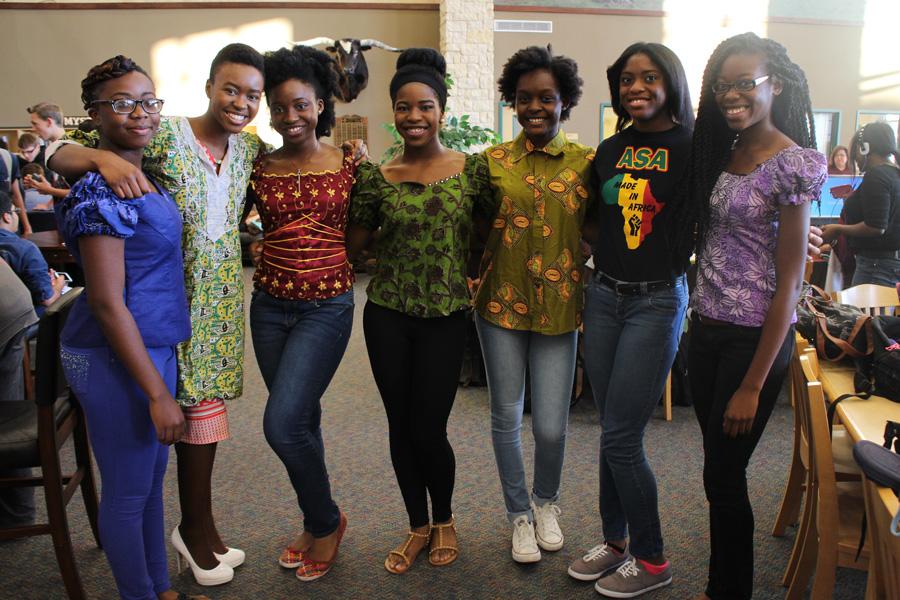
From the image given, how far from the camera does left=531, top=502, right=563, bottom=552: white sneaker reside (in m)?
2.37

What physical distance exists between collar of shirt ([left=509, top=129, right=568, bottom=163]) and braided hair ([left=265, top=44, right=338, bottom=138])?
1.92 feet

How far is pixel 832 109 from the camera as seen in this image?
1090 cm

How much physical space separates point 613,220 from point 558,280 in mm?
244

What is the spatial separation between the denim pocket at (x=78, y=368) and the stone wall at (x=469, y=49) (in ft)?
27.7

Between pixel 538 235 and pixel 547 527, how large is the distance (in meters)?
1.01

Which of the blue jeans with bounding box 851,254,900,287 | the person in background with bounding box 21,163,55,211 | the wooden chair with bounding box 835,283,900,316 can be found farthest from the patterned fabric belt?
the person in background with bounding box 21,163,55,211

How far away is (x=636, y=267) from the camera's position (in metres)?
1.89

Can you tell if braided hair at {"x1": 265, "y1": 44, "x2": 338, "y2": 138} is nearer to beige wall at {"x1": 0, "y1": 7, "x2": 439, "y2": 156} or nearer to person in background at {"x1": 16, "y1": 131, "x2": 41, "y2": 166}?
person in background at {"x1": 16, "y1": 131, "x2": 41, "y2": 166}

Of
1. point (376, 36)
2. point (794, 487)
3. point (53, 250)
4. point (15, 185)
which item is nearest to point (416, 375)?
point (794, 487)

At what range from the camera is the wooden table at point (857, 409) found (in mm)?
1692

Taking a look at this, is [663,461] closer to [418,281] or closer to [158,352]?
[418,281]

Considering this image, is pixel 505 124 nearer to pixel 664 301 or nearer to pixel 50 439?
pixel 664 301

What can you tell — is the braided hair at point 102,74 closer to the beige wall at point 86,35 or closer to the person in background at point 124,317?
the person in background at point 124,317

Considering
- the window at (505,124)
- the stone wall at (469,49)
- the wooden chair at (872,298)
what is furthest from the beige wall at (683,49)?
the wooden chair at (872,298)
